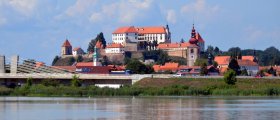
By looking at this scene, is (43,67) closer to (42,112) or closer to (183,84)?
(183,84)

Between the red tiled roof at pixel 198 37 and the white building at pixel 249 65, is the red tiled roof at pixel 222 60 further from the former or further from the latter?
the red tiled roof at pixel 198 37

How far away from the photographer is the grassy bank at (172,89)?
89.1 m

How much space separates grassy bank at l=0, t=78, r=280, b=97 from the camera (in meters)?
89.1

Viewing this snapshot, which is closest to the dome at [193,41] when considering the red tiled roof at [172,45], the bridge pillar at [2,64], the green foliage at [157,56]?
the red tiled roof at [172,45]

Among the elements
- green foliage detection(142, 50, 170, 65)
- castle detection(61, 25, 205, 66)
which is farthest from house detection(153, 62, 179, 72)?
green foliage detection(142, 50, 170, 65)

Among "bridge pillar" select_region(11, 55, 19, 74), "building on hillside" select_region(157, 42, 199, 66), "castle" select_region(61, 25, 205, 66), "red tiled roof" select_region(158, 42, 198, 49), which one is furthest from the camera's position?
"red tiled roof" select_region(158, 42, 198, 49)

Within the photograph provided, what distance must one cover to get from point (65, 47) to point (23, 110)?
142 meters

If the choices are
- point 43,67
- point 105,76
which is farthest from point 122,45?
point 105,76

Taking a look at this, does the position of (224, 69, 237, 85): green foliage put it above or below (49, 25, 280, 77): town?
below

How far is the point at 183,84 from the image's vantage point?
98688mm

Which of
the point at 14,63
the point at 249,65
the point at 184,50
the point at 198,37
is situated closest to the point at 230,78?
the point at 14,63

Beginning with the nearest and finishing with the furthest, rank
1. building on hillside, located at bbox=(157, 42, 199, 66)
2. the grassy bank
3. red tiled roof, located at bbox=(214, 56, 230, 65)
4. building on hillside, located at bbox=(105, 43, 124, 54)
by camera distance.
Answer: the grassy bank < red tiled roof, located at bbox=(214, 56, 230, 65) < building on hillside, located at bbox=(157, 42, 199, 66) < building on hillside, located at bbox=(105, 43, 124, 54)

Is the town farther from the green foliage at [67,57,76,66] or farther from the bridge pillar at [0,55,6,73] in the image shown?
the bridge pillar at [0,55,6,73]

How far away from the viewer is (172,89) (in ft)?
297
